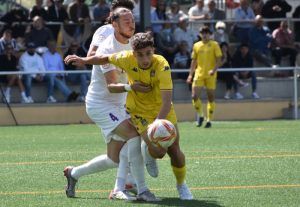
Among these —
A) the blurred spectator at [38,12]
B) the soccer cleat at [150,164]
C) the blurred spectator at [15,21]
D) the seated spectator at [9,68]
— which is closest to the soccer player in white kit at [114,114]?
the soccer cleat at [150,164]

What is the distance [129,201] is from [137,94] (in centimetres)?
106

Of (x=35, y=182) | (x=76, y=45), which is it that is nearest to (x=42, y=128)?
(x=76, y=45)

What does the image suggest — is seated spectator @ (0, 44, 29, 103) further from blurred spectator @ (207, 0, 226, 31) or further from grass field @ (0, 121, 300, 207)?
blurred spectator @ (207, 0, 226, 31)

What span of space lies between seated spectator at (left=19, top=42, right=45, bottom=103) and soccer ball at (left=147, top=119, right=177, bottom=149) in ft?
48.1

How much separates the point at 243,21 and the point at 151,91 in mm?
18183

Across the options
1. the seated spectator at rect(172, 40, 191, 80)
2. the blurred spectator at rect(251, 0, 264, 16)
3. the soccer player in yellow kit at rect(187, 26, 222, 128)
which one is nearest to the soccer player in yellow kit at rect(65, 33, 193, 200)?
the soccer player in yellow kit at rect(187, 26, 222, 128)

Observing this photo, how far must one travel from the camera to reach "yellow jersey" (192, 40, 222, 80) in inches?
859

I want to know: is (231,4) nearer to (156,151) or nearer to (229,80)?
(229,80)

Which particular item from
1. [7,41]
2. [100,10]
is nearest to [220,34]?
[100,10]

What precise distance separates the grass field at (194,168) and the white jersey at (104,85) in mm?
973

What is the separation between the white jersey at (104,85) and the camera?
32.3ft

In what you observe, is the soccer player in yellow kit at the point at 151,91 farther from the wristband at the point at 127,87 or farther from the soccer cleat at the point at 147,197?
the soccer cleat at the point at 147,197

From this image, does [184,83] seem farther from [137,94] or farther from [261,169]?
[137,94]

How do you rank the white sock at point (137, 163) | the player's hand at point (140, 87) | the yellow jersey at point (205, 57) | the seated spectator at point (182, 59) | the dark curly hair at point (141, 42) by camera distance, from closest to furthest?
the dark curly hair at point (141, 42), the player's hand at point (140, 87), the white sock at point (137, 163), the yellow jersey at point (205, 57), the seated spectator at point (182, 59)
